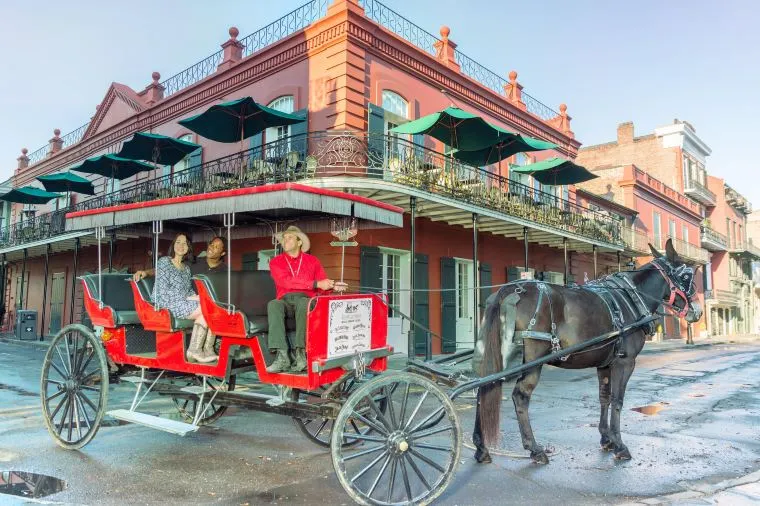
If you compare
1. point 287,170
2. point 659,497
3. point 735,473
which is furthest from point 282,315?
point 287,170

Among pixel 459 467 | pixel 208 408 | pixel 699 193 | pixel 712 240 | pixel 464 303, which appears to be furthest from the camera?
pixel 712 240

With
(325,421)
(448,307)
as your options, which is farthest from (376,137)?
(325,421)

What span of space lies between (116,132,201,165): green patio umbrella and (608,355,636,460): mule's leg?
1235 centimetres

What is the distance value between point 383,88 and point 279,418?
9.61m

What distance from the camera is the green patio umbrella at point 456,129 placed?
39.0 ft

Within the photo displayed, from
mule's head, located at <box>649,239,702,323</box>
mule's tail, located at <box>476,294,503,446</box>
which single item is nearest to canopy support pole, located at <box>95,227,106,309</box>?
mule's tail, located at <box>476,294,503,446</box>

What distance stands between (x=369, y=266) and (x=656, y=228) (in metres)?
22.3

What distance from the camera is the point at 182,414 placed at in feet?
20.7

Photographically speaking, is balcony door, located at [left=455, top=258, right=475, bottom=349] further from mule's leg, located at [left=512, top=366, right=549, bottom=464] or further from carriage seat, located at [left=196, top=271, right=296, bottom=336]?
mule's leg, located at [left=512, top=366, right=549, bottom=464]

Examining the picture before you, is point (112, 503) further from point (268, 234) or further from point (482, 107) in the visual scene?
point (482, 107)

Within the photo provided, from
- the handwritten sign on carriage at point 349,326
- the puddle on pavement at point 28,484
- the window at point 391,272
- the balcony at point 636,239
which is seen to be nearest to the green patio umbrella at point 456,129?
the window at point 391,272

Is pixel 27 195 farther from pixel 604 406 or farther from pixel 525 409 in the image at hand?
Answer: pixel 604 406

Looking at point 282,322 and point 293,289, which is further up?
point 293,289

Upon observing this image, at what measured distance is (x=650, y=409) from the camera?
8.09 meters
